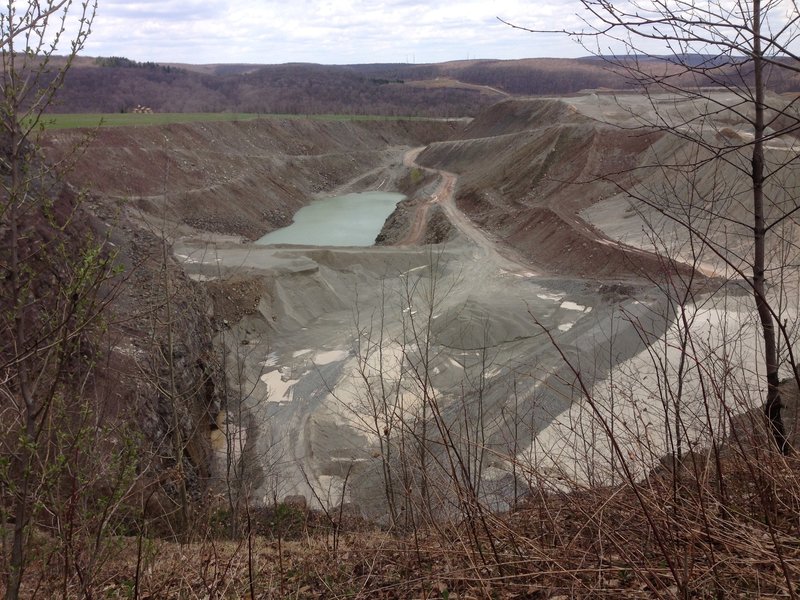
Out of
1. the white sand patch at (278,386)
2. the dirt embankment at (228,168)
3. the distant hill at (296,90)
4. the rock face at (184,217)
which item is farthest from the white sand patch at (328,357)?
the distant hill at (296,90)

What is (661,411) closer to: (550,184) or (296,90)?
(550,184)

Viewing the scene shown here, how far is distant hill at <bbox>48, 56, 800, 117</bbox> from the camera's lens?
108 meters

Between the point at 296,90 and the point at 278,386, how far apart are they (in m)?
136

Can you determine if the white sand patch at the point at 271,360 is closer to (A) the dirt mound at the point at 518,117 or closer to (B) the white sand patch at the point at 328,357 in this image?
(B) the white sand patch at the point at 328,357

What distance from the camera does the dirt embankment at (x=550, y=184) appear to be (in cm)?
2933

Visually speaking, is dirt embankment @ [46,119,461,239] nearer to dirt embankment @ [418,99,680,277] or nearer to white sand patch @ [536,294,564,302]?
dirt embankment @ [418,99,680,277]

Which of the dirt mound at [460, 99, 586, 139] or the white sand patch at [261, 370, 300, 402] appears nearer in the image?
the white sand patch at [261, 370, 300, 402]

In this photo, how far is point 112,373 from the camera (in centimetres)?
1350

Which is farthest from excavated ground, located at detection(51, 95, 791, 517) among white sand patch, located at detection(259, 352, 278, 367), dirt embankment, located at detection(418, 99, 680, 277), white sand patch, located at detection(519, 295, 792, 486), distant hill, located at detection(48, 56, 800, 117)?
distant hill, located at detection(48, 56, 800, 117)

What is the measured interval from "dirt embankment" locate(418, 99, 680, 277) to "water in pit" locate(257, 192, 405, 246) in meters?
7.32

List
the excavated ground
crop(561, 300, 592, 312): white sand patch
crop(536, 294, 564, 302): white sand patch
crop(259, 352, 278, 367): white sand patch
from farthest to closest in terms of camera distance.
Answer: crop(536, 294, 564, 302): white sand patch → crop(561, 300, 592, 312): white sand patch → crop(259, 352, 278, 367): white sand patch → the excavated ground

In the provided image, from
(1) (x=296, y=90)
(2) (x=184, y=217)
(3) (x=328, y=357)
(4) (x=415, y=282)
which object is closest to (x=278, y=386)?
(3) (x=328, y=357)

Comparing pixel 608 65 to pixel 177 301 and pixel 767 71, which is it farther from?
pixel 177 301

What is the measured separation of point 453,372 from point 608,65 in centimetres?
1569
